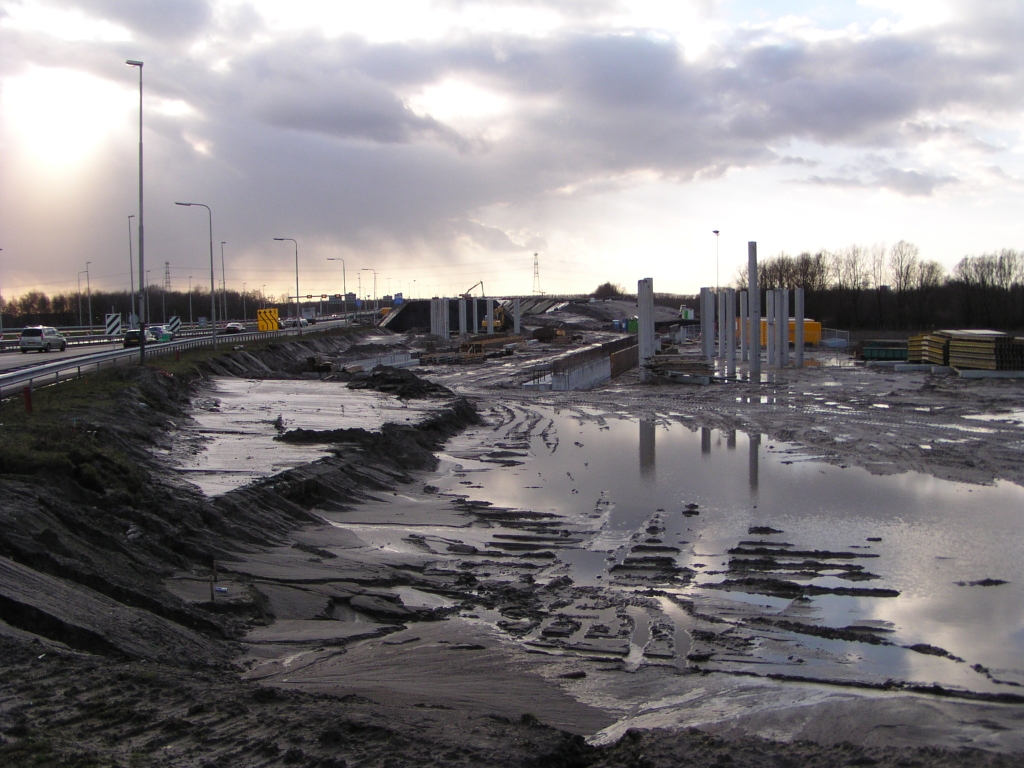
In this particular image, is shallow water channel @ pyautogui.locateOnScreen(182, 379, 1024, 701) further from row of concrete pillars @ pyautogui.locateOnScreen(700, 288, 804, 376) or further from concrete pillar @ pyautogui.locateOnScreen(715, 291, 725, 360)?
concrete pillar @ pyautogui.locateOnScreen(715, 291, 725, 360)

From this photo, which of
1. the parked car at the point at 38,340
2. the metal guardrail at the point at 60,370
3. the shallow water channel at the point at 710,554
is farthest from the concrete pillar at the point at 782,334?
the parked car at the point at 38,340

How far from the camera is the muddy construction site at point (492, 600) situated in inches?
241

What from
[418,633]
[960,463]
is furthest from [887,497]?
[418,633]

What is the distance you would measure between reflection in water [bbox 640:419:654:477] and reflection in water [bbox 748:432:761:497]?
2257mm

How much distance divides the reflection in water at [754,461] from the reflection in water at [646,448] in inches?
88.9

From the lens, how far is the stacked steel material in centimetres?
3969

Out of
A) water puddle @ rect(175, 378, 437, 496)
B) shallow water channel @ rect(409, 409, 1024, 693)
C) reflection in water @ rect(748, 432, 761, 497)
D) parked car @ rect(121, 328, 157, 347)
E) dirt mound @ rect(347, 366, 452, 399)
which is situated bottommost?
shallow water channel @ rect(409, 409, 1024, 693)

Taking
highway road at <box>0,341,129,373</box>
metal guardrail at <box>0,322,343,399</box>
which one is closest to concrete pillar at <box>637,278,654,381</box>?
metal guardrail at <box>0,322,343,399</box>

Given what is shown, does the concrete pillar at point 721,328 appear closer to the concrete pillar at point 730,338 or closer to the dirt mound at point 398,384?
the concrete pillar at point 730,338

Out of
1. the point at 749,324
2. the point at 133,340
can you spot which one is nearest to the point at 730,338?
the point at 749,324

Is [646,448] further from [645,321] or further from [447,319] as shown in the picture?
[447,319]

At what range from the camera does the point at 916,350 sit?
1957 inches

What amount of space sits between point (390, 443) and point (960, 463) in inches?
529

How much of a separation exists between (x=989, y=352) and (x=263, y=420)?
3392 centimetres
